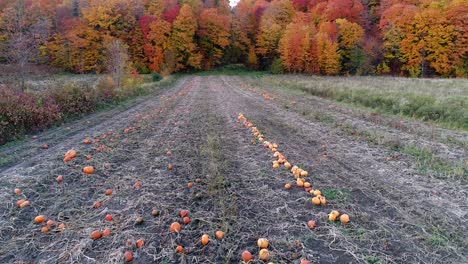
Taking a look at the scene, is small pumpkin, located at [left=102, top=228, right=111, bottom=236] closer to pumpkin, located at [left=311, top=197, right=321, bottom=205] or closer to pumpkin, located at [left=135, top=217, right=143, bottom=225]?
pumpkin, located at [left=135, top=217, right=143, bottom=225]

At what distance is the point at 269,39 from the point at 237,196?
52026 mm

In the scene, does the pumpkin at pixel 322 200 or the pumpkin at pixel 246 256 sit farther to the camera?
the pumpkin at pixel 322 200

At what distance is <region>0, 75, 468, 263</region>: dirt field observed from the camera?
10.2 ft

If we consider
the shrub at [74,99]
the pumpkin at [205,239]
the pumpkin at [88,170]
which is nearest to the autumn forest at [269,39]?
the shrub at [74,99]

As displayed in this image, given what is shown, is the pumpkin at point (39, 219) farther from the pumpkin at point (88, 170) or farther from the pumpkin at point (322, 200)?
the pumpkin at point (322, 200)

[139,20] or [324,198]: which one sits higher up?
[139,20]

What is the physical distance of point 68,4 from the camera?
49.1 metres

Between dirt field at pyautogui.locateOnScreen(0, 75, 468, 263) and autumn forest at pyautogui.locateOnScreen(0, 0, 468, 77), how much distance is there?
33331 millimetres

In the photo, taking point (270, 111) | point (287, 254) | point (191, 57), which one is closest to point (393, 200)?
point (287, 254)

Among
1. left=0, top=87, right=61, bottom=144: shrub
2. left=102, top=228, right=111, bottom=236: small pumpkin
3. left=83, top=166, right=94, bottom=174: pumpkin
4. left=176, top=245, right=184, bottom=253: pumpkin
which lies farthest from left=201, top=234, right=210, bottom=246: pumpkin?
left=0, top=87, right=61, bottom=144: shrub

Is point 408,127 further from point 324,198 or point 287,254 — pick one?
point 287,254

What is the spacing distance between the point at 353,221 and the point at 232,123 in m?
6.06

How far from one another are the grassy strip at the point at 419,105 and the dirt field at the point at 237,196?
2.96 meters

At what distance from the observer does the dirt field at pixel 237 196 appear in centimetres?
309
